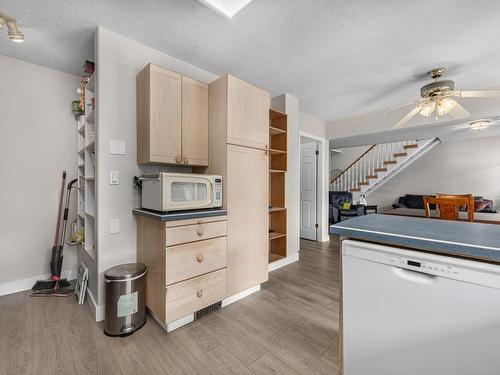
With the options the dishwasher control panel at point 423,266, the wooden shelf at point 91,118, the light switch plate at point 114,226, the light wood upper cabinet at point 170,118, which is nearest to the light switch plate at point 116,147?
the light wood upper cabinet at point 170,118

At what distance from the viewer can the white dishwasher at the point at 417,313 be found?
2.71 feet

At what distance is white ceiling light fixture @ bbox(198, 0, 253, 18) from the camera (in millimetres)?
1605

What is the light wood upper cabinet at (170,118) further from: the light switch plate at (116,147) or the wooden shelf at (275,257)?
the wooden shelf at (275,257)

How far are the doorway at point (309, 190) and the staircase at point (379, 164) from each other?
302cm

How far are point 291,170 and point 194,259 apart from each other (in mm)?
2159

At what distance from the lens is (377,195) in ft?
24.8

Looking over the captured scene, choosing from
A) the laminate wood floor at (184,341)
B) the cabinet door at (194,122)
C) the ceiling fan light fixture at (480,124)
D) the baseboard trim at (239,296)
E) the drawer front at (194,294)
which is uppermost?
the ceiling fan light fixture at (480,124)

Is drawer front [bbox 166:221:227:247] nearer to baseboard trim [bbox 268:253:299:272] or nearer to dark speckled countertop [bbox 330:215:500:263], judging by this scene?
dark speckled countertop [bbox 330:215:500:263]

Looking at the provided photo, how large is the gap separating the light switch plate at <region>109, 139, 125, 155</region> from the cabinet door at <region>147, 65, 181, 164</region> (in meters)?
0.30

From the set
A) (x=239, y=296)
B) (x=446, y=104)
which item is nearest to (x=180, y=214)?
(x=239, y=296)

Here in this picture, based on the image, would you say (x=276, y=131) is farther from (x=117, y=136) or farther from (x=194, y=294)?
(x=194, y=294)

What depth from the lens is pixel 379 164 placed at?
6.62 meters

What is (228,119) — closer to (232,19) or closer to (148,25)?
(232,19)

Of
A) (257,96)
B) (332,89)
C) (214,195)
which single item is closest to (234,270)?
(214,195)
